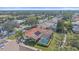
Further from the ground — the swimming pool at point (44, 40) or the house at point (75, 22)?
the house at point (75, 22)

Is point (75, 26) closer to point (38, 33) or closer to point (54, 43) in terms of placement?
point (54, 43)

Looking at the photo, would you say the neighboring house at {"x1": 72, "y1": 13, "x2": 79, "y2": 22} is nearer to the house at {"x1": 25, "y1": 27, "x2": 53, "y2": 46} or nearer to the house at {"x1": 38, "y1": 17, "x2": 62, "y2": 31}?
the house at {"x1": 38, "y1": 17, "x2": 62, "y2": 31}

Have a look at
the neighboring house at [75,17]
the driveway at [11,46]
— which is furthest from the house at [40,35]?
the neighboring house at [75,17]

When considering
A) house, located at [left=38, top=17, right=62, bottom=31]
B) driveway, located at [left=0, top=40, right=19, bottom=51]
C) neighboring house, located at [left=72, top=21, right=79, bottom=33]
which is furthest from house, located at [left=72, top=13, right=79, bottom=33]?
driveway, located at [left=0, top=40, right=19, bottom=51]

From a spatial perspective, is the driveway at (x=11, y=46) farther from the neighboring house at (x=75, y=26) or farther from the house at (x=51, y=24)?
the neighboring house at (x=75, y=26)

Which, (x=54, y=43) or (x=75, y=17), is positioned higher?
(x=75, y=17)

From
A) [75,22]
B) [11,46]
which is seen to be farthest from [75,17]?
[11,46]

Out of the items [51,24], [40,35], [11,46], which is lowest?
[11,46]
